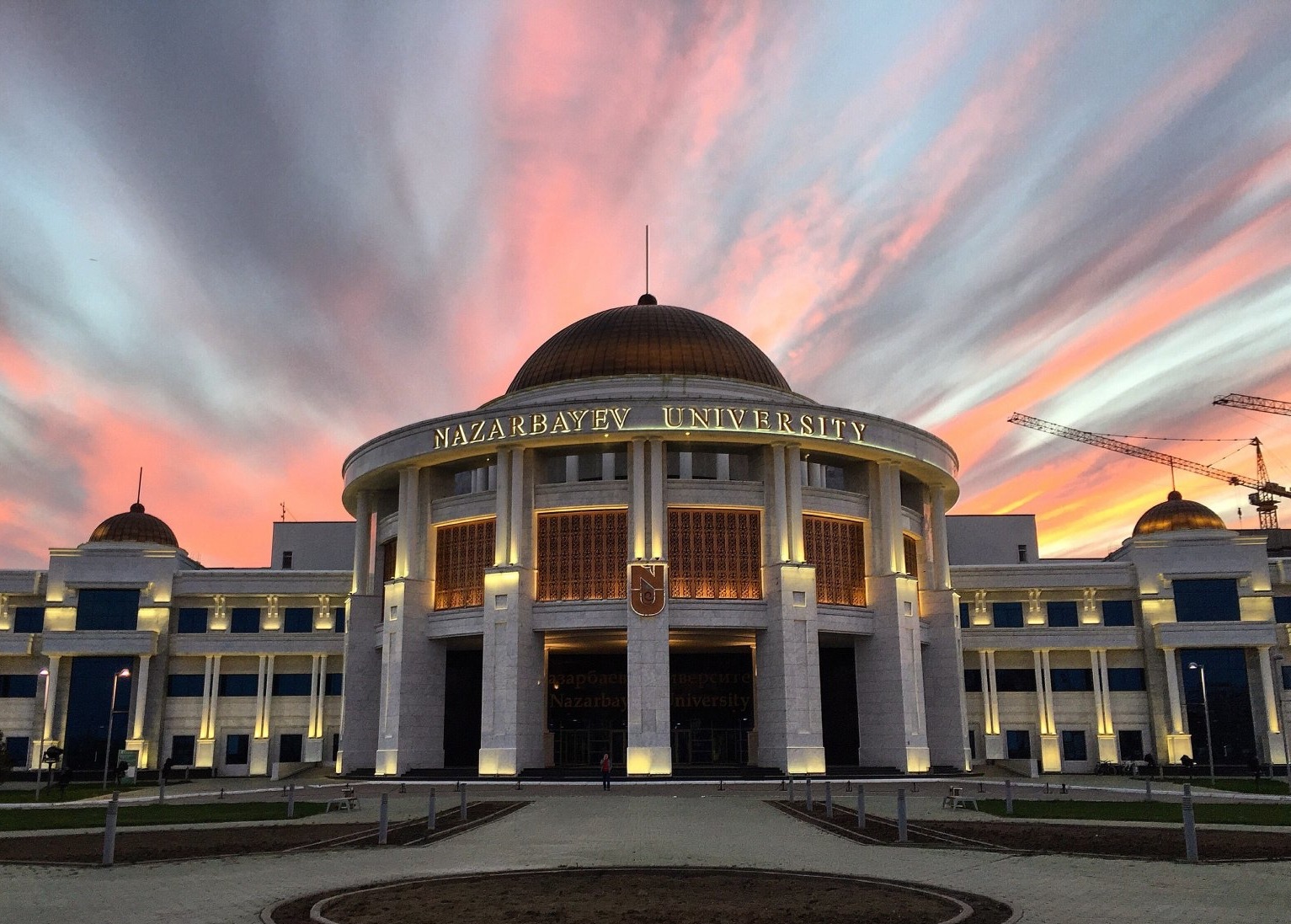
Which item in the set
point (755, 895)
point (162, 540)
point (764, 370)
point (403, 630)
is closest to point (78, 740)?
point (162, 540)

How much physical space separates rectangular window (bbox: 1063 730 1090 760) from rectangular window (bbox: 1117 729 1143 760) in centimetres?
238

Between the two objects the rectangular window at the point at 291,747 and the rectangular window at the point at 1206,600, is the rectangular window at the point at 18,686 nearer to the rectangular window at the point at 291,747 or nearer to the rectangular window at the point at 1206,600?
the rectangular window at the point at 291,747

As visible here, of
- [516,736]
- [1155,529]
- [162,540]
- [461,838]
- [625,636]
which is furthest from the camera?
[162,540]

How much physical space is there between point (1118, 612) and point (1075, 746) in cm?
1029

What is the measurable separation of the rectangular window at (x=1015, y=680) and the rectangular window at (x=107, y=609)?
2533 inches

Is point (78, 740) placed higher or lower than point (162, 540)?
lower

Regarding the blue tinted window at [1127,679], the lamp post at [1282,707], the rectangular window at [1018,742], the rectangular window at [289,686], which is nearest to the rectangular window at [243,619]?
the rectangular window at [289,686]

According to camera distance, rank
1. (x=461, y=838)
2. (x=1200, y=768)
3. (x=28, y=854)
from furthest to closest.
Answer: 1. (x=1200, y=768)
2. (x=461, y=838)
3. (x=28, y=854)

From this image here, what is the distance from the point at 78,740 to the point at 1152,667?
77.2 m

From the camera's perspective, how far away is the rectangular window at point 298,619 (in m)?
84.1

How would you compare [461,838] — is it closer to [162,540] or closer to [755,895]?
[755,895]

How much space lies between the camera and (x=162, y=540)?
89.6 metres

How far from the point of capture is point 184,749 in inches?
3179

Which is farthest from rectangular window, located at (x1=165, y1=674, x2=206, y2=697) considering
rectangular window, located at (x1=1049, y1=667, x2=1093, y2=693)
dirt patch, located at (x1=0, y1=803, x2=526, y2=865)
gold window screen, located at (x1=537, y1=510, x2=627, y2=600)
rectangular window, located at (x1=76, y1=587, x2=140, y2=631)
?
rectangular window, located at (x1=1049, y1=667, x2=1093, y2=693)
